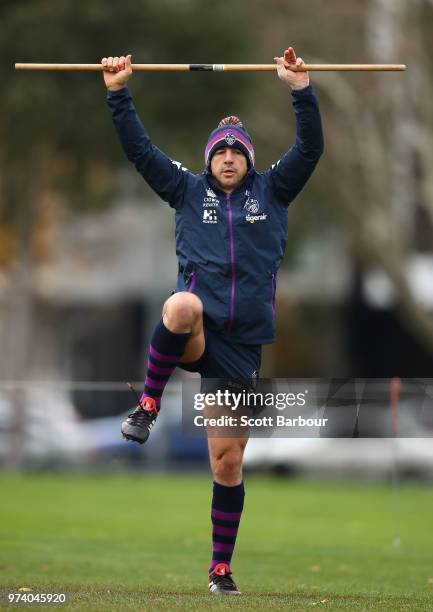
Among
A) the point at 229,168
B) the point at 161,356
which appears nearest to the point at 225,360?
the point at 161,356

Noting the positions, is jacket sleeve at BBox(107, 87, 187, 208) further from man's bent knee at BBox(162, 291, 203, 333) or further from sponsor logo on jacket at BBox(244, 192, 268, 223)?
man's bent knee at BBox(162, 291, 203, 333)

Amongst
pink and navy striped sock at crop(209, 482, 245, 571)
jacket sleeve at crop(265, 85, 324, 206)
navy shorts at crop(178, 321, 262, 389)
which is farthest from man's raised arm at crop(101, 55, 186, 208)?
pink and navy striped sock at crop(209, 482, 245, 571)

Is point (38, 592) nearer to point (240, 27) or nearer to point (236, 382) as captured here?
point (236, 382)

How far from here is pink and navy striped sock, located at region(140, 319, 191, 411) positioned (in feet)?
28.3

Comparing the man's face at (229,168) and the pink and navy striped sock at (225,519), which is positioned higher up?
the man's face at (229,168)

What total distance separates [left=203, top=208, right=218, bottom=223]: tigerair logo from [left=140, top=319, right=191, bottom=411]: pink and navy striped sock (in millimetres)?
686

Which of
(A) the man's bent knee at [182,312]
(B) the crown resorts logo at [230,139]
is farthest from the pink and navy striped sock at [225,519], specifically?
(B) the crown resorts logo at [230,139]

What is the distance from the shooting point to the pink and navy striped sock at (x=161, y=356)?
28.3 feet

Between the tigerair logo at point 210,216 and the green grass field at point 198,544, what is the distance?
2233 millimetres

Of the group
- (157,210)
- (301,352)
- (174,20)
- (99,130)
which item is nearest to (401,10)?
(174,20)

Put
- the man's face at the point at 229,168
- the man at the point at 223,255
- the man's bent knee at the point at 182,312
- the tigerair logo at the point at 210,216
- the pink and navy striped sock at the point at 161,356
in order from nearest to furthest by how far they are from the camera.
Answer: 1. the man's bent knee at the point at 182,312
2. the pink and navy striped sock at the point at 161,356
3. the man at the point at 223,255
4. the tigerair logo at the point at 210,216
5. the man's face at the point at 229,168

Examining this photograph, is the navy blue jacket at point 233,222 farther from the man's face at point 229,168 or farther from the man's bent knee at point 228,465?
the man's bent knee at point 228,465

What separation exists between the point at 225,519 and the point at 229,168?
217cm

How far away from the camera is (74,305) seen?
170 ft
